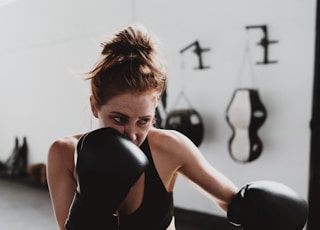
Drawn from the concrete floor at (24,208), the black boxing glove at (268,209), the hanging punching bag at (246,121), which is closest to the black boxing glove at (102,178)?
the black boxing glove at (268,209)

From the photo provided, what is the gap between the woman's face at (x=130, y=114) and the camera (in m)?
0.99

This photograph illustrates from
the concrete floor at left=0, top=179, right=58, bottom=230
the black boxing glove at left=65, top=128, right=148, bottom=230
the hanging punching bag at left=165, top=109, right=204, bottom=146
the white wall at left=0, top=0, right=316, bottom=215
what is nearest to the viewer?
the black boxing glove at left=65, top=128, right=148, bottom=230

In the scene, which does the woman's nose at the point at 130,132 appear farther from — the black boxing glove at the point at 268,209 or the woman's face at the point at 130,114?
the black boxing glove at the point at 268,209

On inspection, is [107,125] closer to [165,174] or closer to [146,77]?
[146,77]

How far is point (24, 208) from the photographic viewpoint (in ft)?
12.5

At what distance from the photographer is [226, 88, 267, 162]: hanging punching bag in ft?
9.05

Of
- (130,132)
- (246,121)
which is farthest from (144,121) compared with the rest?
(246,121)

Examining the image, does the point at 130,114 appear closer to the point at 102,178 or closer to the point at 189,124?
the point at 102,178

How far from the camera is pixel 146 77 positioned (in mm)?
1053

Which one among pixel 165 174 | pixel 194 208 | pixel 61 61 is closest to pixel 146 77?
pixel 165 174

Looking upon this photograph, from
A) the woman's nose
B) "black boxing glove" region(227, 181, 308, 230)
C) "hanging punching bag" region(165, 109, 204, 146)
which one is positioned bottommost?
"hanging punching bag" region(165, 109, 204, 146)

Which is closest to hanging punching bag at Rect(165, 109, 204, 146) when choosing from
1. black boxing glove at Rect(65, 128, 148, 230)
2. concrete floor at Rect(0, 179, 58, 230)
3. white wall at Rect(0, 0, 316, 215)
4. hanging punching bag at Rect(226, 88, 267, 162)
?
white wall at Rect(0, 0, 316, 215)

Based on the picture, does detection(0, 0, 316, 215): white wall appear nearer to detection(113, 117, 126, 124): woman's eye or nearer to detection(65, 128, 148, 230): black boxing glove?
detection(113, 117, 126, 124): woman's eye

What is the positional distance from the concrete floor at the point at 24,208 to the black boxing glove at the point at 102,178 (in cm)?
255
